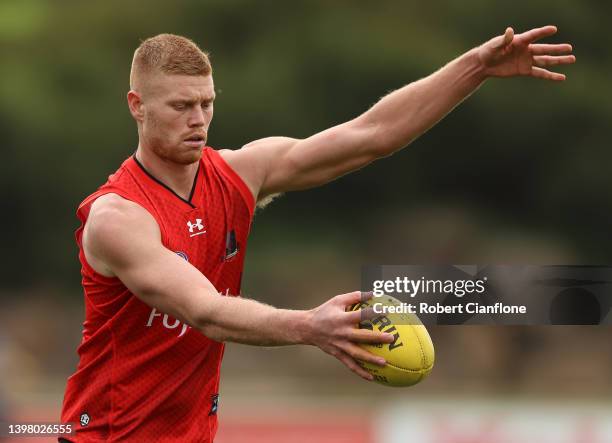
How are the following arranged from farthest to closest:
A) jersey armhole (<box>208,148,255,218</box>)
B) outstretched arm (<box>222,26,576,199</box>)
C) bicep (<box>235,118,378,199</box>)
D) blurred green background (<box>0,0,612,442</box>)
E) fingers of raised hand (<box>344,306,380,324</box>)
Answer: blurred green background (<box>0,0,612,442</box>) → bicep (<box>235,118,378,199</box>) → jersey armhole (<box>208,148,255,218</box>) → outstretched arm (<box>222,26,576,199</box>) → fingers of raised hand (<box>344,306,380,324</box>)

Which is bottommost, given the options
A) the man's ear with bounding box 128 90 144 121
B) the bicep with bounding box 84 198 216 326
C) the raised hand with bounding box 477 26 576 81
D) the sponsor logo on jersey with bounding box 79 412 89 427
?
the sponsor logo on jersey with bounding box 79 412 89 427

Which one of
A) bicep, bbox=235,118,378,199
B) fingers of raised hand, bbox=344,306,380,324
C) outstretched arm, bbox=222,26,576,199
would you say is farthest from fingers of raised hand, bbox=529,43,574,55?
fingers of raised hand, bbox=344,306,380,324

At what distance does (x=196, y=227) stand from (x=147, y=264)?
0.62m

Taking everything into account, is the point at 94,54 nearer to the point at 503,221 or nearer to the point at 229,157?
the point at 503,221

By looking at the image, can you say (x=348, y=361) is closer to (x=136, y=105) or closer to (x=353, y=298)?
(x=353, y=298)

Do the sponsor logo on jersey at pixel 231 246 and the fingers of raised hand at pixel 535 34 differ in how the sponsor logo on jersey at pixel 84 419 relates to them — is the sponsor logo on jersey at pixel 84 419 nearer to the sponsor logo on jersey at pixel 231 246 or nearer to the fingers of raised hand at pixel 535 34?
the sponsor logo on jersey at pixel 231 246

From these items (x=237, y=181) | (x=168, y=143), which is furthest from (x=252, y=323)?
(x=237, y=181)

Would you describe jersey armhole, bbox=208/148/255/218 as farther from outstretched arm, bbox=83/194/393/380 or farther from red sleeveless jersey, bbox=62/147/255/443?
outstretched arm, bbox=83/194/393/380

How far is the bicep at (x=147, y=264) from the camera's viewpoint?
218 inches

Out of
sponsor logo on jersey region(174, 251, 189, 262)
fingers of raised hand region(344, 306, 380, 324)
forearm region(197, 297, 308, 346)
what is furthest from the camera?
sponsor logo on jersey region(174, 251, 189, 262)

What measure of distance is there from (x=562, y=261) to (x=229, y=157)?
14444 mm

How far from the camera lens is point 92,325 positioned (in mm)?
6348

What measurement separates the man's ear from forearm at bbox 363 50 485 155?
1126 mm

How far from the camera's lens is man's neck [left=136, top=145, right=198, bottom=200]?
634 cm
